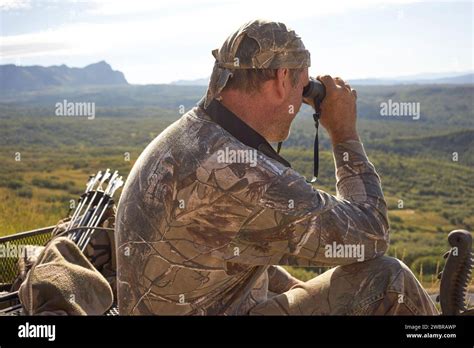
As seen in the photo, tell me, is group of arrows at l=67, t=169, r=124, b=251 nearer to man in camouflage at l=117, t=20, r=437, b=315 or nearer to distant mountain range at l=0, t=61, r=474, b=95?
man in camouflage at l=117, t=20, r=437, b=315

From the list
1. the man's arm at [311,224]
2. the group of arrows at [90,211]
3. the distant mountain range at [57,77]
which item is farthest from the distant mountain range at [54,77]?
the man's arm at [311,224]

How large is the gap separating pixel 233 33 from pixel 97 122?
8458cm

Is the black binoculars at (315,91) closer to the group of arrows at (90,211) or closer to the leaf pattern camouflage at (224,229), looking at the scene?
the leaf pattern camouflage at (224,229)

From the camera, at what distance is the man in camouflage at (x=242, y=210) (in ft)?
11.9

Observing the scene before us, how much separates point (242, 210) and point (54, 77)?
162 m

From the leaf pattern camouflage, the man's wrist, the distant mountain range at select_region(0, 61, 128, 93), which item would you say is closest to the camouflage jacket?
the leaf pattern camouflage

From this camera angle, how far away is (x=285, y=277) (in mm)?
4633

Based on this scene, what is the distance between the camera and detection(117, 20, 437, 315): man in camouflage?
362 cm

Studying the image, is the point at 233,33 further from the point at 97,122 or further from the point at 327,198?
the point at 97,122

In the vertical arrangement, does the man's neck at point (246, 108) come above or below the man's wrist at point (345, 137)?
above

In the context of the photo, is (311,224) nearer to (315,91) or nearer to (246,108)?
(246,108)

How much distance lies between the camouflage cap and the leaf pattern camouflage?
186mm

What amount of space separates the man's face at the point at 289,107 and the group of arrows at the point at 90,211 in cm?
188
